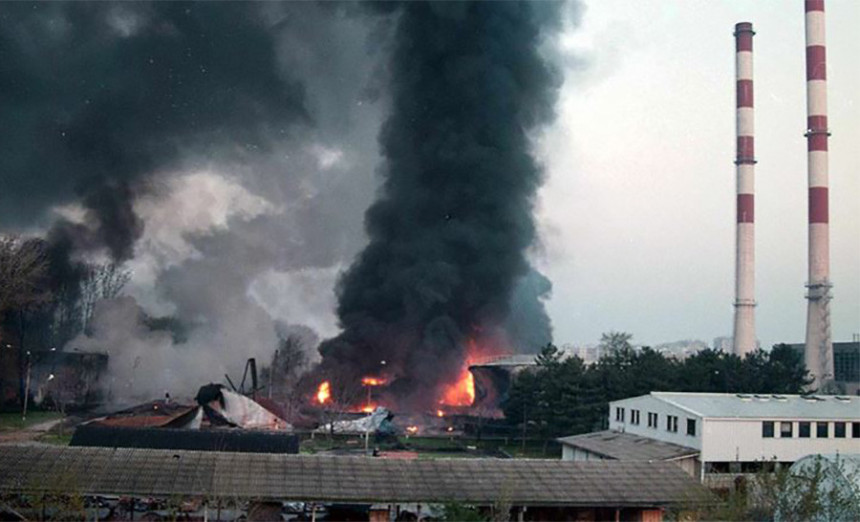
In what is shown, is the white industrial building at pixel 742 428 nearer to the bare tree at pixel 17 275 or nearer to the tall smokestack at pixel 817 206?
the bare tree at pixel 17 275

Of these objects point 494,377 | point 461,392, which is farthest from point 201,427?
point 494,377

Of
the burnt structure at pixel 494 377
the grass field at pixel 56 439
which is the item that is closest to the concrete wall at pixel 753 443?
the grass field at pixel 56 439

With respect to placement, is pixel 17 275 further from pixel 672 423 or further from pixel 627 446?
pixel 672 423

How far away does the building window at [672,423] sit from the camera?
88.5 feet

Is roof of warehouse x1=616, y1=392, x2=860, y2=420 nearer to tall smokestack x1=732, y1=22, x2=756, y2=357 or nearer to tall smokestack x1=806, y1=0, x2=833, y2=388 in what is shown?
tall smokestack x1=806, y1=0, x2=833, y2=388

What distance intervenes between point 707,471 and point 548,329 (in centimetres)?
3510

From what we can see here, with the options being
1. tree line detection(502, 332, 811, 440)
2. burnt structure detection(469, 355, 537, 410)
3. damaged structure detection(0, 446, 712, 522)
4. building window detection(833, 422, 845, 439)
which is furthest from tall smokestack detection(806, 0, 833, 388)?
damaged structure detection(0, 446, 712, 522)

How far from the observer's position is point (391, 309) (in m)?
53.0

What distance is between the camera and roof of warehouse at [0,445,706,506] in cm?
1684

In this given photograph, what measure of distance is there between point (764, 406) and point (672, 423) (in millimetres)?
2904

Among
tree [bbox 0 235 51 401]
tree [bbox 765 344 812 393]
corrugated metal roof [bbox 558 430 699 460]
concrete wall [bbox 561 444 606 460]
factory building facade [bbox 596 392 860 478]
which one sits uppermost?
tree [bbox 0 235 51 401]

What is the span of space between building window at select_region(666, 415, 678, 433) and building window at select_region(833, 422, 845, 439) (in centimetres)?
467

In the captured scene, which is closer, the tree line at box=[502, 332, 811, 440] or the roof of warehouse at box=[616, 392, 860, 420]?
the roof of warehouse at box=[616, 392, 860, 420]

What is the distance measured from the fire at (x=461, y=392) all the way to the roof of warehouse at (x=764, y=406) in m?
21.8
